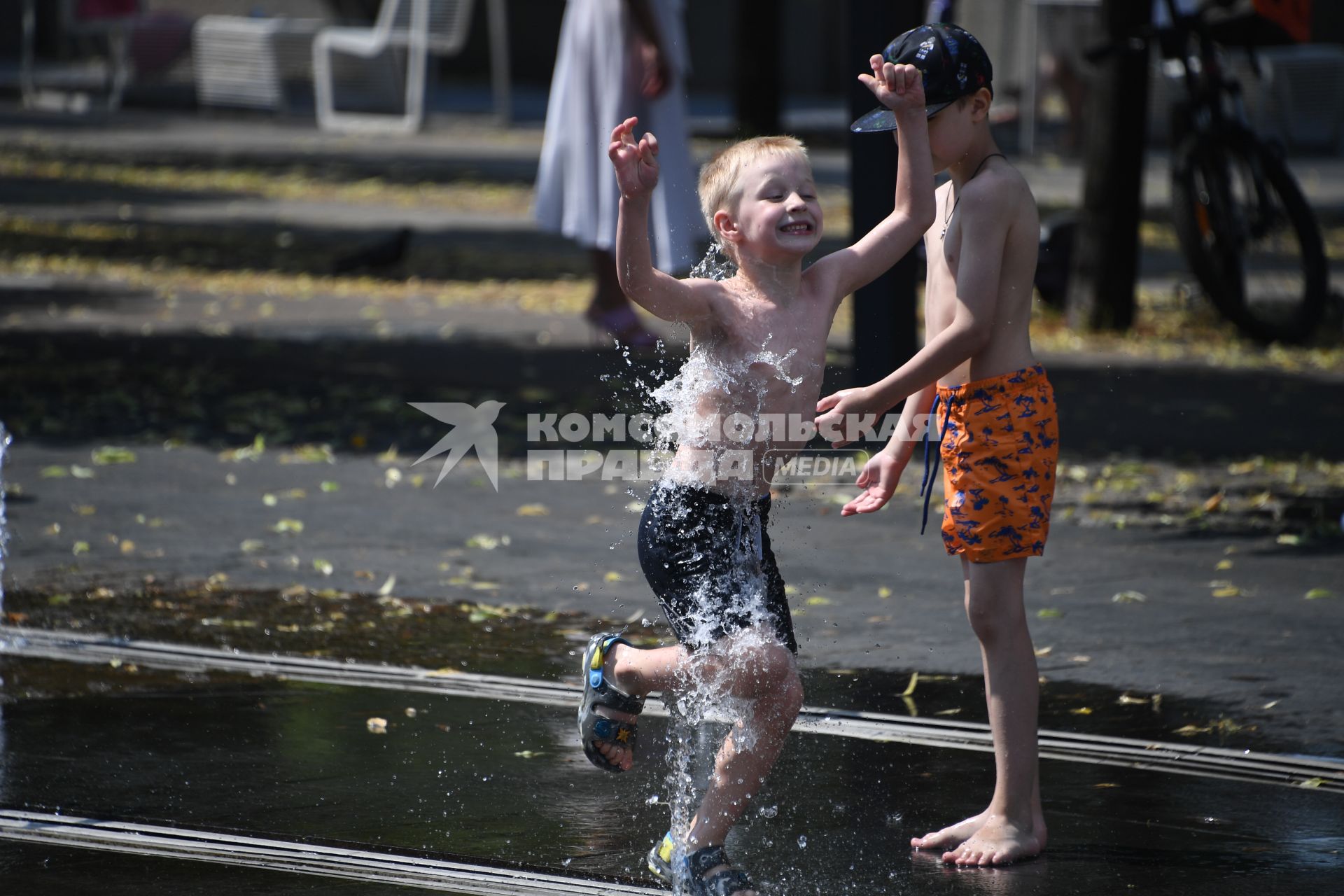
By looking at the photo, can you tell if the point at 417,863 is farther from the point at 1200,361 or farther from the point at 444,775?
the point at 1200,361

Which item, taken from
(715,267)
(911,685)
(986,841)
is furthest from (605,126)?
(986,841)

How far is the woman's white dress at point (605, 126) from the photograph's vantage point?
878 cm

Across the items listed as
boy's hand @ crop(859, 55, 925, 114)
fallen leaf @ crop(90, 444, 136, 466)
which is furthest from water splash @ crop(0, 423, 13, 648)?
boy's hand @ crop(859, 55, 925, 114)

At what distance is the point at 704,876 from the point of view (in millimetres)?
3377

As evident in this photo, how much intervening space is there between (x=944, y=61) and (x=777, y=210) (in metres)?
0.47

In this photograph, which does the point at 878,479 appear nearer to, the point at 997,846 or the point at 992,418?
the point at 992,418

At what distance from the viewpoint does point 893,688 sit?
4707 mm

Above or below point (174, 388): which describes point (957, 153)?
above

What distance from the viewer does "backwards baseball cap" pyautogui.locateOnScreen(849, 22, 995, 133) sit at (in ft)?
11.7

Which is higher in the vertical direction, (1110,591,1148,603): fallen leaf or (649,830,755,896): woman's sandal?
(649,830,755,896): woman's sandal

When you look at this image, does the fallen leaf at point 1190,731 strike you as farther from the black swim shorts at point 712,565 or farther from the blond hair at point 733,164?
the blond hair at point 733,164

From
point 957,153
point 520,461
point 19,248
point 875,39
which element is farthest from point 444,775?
point 19,248

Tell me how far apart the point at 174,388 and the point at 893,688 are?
16.1 feet

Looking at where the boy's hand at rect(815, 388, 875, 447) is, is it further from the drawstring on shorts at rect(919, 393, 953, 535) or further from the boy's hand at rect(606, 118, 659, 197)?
the boy's hand at rect(606, 118, 659, 197)
